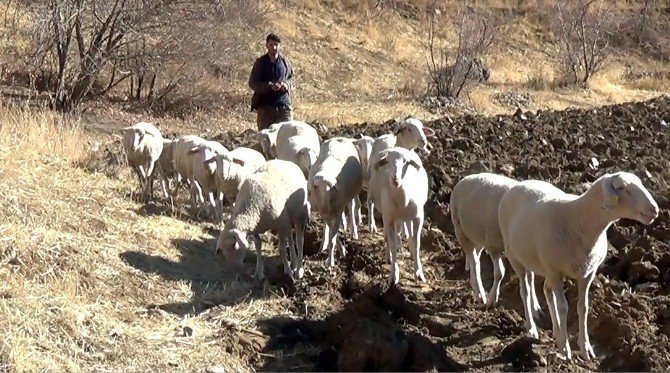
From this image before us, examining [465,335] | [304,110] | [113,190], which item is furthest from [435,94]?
[465,335]

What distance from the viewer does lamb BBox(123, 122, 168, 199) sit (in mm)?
12430

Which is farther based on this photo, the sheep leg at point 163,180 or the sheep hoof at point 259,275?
the sheep leg at point 163,180

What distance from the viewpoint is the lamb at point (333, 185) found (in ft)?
32.8

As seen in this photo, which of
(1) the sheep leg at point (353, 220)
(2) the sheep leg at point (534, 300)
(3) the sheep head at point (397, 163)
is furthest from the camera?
(1) the sheep leg at point (353, 220)

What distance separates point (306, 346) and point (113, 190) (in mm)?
4929

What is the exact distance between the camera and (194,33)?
22.5 meters

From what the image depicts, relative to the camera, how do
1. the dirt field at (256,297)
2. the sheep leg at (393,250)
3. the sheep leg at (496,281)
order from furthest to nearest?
the sheep leg at (393,250) → the sheep leg at (496,281) → the dirt field at (256,297)

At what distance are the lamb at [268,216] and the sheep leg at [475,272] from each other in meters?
1.65

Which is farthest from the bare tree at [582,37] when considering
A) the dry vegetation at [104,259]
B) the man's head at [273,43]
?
the man's head at [273,43]

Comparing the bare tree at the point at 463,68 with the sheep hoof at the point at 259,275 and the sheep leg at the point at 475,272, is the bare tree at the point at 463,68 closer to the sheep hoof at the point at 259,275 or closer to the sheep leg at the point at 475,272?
the sheep hoof at the point at 259,275

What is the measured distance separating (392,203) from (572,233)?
267cm

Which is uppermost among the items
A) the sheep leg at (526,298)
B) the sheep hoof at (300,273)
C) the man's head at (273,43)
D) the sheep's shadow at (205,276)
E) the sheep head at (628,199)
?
the man's head at (273,43)

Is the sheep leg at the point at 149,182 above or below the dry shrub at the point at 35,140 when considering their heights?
below

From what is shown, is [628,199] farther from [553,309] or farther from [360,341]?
[360,341]
